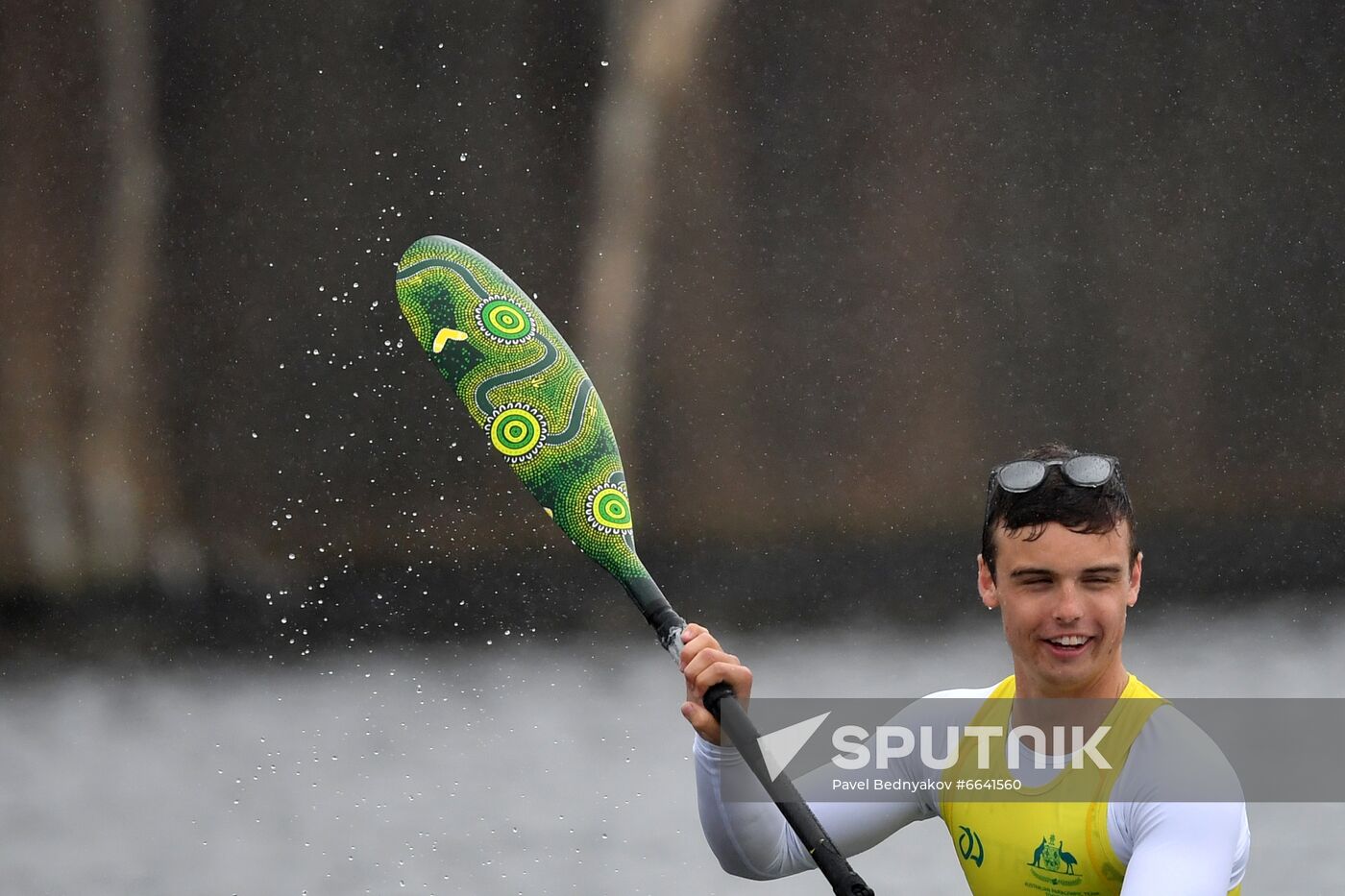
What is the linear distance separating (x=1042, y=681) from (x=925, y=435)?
207 inches

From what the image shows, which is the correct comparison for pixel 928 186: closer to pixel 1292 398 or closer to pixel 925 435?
pixel 925 435

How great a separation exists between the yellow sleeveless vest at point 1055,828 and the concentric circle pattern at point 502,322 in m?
0.84

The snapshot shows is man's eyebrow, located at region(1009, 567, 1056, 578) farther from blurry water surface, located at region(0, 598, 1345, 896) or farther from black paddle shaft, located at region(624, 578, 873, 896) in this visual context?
blurry water surface, located at region(0, 598, 1345, 896)

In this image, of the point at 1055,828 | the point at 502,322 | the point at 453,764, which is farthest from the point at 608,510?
the point at 453,764

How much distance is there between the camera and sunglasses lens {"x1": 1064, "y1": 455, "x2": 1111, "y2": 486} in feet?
4.23

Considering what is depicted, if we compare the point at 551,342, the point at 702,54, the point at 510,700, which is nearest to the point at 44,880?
the point at 510,700

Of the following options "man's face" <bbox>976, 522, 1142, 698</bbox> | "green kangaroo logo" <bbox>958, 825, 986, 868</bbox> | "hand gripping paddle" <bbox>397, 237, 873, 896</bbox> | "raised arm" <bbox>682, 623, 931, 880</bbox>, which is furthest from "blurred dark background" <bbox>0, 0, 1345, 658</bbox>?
"man's face" <bbox>976, 522, 1142, 698</bbox>

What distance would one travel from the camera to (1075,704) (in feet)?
4.33

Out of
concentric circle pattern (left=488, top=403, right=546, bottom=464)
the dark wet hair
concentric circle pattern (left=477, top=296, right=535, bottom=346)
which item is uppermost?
concentric circle pattern (left=477, top=296, right=535, bottom=346)

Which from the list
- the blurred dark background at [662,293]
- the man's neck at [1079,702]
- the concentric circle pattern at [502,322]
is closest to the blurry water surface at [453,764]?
the blurred dark background at [662,293]

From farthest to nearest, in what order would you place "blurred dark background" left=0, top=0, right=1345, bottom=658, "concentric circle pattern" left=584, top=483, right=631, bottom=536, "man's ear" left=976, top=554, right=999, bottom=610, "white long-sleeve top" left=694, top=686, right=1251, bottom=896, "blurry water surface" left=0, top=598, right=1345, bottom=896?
1. "blurred dark background" left=0, top=0, right=1345, bottom=658
2. "blurry water surface" left=0, top=598, right=1345, bottom=896
3. "concentric circle pattern" left=584, top=483, right=631, bottom=536
4. "man's ear" left=976, top=554, right=999, bottom=610
5. "white long-sleeve top" left=694, top=686, right=1251, bottom=896

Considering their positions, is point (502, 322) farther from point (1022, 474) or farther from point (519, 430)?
point (1022, 474)

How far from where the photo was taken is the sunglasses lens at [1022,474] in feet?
4.30

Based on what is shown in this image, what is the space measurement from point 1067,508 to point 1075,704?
7.0 inches
